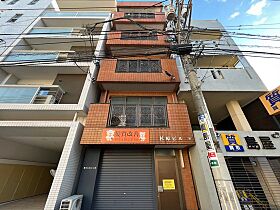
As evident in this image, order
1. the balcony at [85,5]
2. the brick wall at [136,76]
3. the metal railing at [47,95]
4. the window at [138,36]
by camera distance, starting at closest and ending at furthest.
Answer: the metal railing at [47,95] → the brick wall at [136,76] → the window at [138,36] → the balcony at [85,5]

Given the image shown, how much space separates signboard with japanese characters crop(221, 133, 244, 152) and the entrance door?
7.16ft

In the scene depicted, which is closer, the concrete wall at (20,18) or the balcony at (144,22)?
the concrete wall at (20,18)

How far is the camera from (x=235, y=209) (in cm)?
296

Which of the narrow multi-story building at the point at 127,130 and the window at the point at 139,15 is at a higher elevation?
the window at the point at 139,15

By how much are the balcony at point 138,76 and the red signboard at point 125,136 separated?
3.04 metres

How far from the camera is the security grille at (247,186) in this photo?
4883 millimetres

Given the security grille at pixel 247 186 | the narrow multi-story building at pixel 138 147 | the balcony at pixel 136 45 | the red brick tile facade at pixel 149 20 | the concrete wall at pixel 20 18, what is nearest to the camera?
the security grille at pixel 247 186

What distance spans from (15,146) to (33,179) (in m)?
2.88

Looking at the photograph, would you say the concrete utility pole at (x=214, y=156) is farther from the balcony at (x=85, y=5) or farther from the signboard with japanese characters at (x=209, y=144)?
the balcony at (x=85, y=5)

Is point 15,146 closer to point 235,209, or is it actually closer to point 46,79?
point 46,79

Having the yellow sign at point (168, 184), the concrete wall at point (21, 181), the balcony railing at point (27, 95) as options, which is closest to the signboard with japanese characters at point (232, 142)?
the yellow sign at point (168, 184)

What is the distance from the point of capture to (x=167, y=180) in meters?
5.70

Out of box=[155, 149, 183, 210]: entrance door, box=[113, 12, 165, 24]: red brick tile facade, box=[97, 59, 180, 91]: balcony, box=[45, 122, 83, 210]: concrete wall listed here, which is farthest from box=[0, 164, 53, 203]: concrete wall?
box=[113, 12, 165, 24]: red brick tile facade

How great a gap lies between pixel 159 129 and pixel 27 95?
679cm
